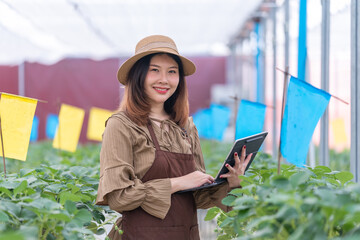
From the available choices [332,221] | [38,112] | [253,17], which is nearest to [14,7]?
[253,17]

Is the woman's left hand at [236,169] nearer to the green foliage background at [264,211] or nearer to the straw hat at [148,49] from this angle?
the green foliage background at [264,211]

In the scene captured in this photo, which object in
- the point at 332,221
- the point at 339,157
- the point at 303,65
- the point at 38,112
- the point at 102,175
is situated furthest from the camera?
the point at 38,112

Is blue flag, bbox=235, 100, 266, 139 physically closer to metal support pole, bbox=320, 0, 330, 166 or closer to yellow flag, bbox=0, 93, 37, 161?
metal support pole, bbox=320, 0, 330, 166

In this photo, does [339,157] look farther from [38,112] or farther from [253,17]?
[38,112]

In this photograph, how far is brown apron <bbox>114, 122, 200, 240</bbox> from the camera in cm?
204

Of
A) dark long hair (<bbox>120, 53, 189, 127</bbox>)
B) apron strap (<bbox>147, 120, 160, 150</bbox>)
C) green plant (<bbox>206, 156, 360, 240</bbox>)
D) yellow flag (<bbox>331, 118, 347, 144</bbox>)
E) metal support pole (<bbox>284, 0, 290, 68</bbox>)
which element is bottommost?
yellow flag (<bbox>331, 118, 347, 144</bbox>)

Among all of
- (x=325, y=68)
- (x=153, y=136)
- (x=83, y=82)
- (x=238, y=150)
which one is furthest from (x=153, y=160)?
(x=83, y=82)

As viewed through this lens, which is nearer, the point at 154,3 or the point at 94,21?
the point at 154,3

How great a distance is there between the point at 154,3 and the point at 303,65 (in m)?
3.01

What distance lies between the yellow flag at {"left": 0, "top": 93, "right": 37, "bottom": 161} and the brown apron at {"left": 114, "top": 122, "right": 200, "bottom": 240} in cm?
65

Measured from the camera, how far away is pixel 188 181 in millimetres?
2031

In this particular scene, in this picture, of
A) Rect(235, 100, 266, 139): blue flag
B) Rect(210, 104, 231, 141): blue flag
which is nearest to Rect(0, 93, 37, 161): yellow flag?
Rect(235, 100, 266, 139): blue flag

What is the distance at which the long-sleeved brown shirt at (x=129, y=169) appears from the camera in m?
1.93

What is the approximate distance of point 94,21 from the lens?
7492 millimetres
